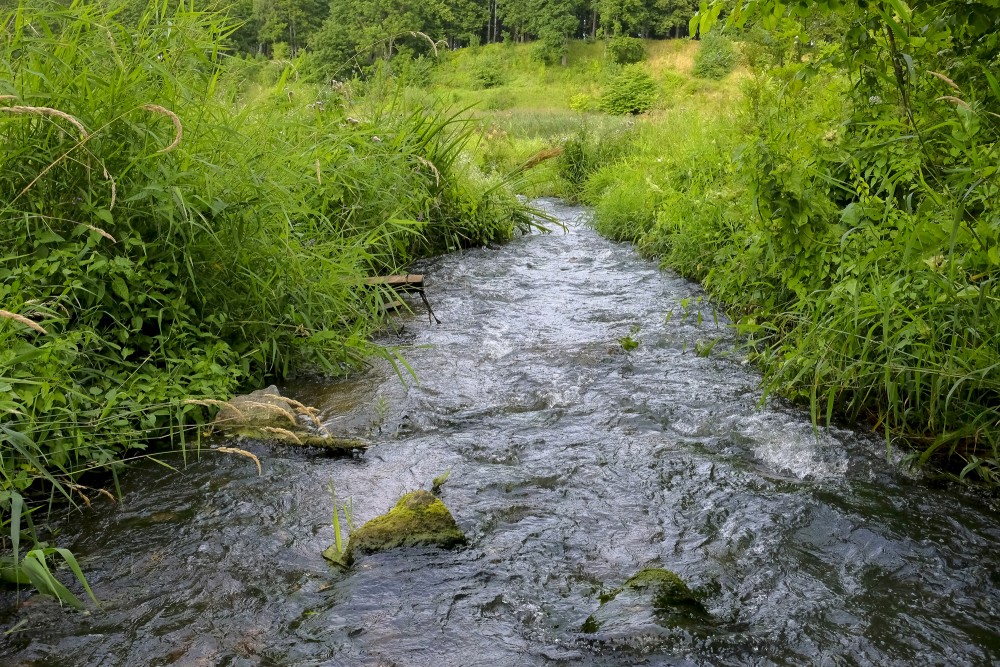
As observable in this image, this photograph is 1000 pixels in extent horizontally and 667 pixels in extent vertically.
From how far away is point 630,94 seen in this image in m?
33.2

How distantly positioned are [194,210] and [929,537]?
3513 mm

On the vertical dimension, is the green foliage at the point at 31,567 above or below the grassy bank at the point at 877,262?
below

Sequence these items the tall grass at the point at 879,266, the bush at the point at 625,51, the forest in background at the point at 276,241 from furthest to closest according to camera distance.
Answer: the bush at the point at 625,51 → the tall grass at the point at 879,266 → the forest in background at the point at 276,241

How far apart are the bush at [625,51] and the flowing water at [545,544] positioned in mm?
49403

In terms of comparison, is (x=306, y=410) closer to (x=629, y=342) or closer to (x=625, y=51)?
(x=629, y=342)

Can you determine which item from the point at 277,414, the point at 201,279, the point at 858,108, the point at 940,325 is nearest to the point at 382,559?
the point at 277,414

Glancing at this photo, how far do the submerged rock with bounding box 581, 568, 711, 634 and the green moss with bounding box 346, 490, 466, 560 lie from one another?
0.66m

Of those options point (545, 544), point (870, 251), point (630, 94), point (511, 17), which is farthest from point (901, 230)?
point (511, 17)

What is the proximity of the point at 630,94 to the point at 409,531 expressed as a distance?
33146mm

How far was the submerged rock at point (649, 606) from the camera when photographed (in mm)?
2293

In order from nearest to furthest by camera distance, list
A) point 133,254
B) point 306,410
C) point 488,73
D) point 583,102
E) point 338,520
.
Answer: point 338,520 → point 306,410 → point 133,254 → point 583,102 → point 488,73

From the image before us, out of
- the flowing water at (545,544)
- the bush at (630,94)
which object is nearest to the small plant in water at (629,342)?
the flowing water at (545,544)

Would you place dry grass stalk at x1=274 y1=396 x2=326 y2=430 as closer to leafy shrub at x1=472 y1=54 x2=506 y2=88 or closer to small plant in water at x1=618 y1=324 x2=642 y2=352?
small plant in water at x1=618 y1=324 x2=642 y2=352

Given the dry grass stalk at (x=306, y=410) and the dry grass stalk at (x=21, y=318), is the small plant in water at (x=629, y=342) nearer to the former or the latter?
the dry grass stalk at (x=306, y=410)
